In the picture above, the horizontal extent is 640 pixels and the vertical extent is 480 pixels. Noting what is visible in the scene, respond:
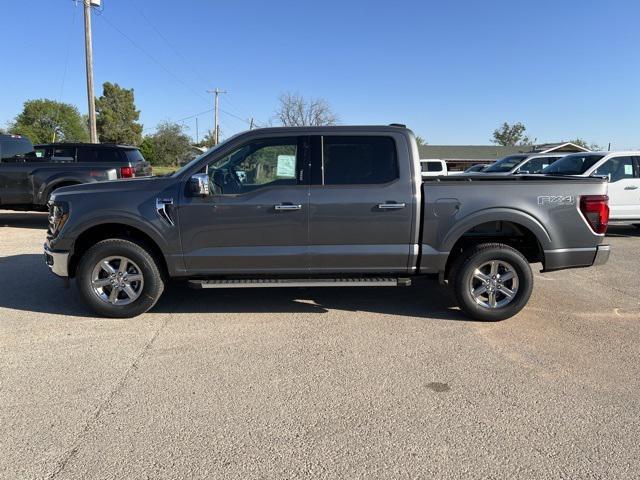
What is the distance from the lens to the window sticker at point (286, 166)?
481cm

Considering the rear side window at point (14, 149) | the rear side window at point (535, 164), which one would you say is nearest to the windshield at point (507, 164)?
the rear side window at point (535, 164)

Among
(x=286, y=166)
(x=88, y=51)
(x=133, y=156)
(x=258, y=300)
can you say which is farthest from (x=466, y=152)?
(x=286, y=166)

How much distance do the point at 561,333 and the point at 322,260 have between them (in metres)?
2.44

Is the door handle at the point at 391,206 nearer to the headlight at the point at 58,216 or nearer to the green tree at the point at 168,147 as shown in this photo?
the headlight at the point at 58,216

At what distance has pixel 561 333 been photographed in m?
4.64

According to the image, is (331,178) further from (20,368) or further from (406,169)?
(20,368)

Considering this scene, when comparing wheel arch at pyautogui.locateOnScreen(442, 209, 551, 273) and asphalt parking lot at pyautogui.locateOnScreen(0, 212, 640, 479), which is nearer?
asphalt parking lot at pyautogui.locateOnScreen(0, 212, 640, 479)

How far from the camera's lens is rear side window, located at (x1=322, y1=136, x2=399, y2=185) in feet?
15.8

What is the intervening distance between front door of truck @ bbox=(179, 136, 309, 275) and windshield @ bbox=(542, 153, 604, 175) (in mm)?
8351

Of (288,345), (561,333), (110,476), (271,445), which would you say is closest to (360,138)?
(288,345)

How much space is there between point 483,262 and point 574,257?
956 millimetres

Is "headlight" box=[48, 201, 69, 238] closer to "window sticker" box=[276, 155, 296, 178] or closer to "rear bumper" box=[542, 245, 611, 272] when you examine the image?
"window sticker" box=[276, 155, 296, 178]

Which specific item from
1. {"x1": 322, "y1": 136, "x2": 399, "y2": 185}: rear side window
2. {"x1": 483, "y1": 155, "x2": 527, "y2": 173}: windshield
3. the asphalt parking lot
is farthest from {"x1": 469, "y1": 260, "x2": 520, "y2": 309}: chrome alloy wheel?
{"x1": 483, "y1": 155, "x2": 527, "y2": 173}: windshield

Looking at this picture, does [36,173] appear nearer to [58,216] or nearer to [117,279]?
[58,216]
